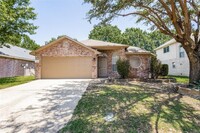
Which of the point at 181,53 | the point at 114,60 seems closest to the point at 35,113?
the point at 114,60

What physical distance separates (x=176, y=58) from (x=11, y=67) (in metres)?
23.1

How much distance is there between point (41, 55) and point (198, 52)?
1450 centimetres

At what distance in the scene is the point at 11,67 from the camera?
25.3m

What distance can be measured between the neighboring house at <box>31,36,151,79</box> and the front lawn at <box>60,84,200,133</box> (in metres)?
10.3

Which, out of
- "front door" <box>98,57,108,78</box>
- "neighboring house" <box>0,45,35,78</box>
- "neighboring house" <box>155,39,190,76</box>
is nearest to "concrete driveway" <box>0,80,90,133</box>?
"front door" <box>98,57,108,78</box>

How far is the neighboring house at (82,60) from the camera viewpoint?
19.7m

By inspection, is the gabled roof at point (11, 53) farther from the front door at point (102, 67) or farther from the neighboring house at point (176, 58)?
the neighboring house at point (176, 58)

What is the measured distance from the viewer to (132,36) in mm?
57438

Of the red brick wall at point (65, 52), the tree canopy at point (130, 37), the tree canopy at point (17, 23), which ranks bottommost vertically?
the red brick wall at point (65, 52)

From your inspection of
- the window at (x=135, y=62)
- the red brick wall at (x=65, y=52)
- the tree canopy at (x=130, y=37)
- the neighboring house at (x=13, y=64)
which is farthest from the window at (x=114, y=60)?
the tree canopy at (x=130, y=37)

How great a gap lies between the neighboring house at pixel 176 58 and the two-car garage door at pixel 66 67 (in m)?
12.7

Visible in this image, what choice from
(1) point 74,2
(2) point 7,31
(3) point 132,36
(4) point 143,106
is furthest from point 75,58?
(3) point 132,36

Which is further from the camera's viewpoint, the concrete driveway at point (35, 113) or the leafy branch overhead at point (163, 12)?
the leafy branch overhead at point (163, 12)

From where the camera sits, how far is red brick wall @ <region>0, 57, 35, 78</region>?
23158 mm
